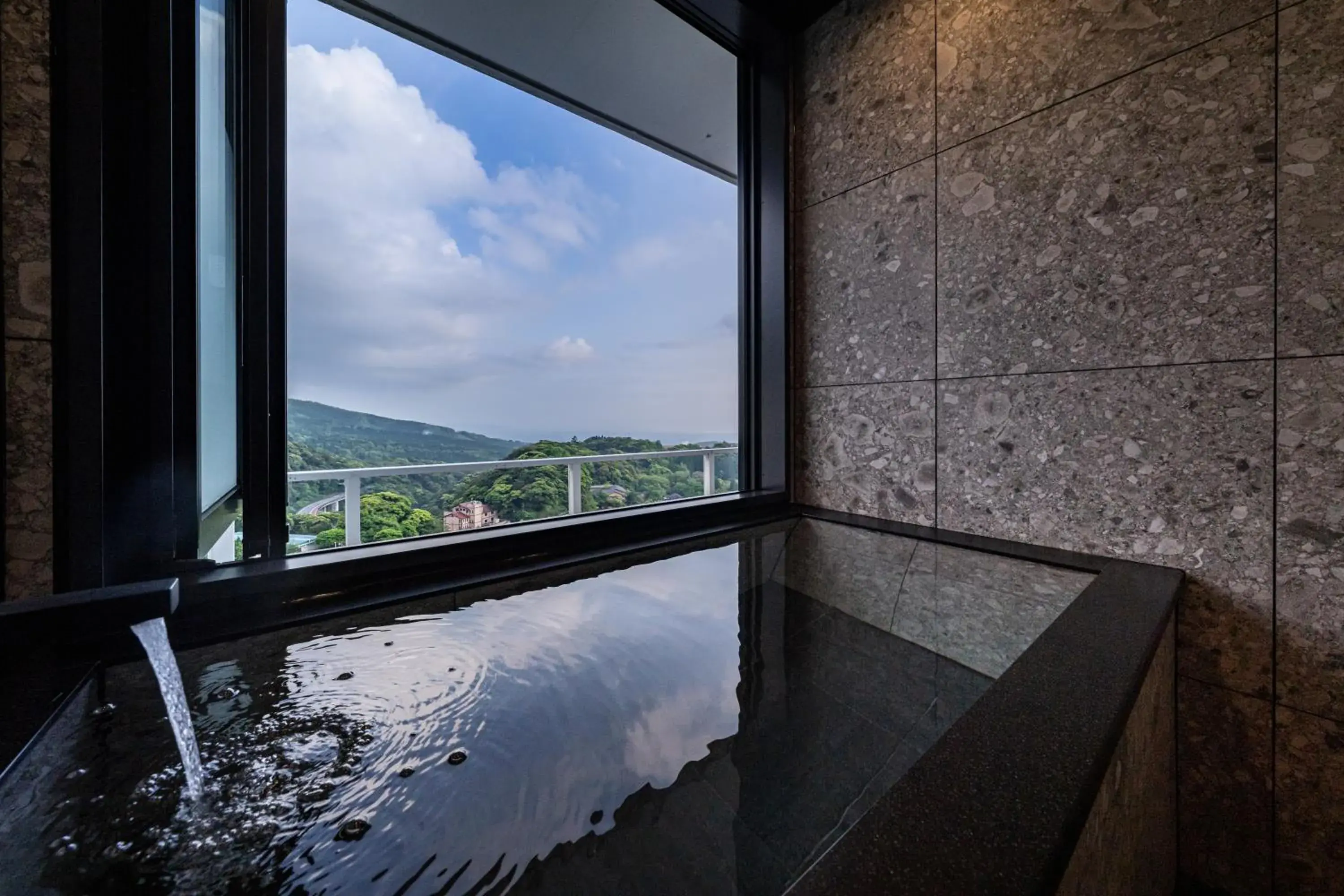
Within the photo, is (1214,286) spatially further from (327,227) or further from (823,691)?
(327,227)

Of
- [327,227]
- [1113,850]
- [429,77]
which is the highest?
[429,77]

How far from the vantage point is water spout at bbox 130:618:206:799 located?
0.63 meters

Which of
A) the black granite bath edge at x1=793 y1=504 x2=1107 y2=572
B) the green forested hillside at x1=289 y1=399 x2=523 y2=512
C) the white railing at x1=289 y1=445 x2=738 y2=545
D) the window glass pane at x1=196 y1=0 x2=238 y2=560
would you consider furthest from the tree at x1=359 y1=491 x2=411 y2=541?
the black granite bath edge at x1=793 y1=504 x2=1107 y2=572

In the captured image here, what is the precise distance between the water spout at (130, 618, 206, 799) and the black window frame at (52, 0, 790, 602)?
0.56ft

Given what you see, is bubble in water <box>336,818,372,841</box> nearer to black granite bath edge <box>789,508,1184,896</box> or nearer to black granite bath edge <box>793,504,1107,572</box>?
black granite bath edge <box>789,508,1184,896</box>

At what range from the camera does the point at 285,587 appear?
979 mm

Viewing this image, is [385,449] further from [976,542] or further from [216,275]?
[976,542]

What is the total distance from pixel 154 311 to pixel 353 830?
0.92 meters

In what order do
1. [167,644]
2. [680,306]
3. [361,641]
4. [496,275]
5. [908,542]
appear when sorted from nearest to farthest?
[167,644]
[361,641]
[908,542]
[496,275]
[680,306]

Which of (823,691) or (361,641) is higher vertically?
(361,641)

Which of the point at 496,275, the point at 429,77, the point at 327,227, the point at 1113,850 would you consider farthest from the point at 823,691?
the point at 496,275

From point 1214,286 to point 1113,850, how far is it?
3.59 ft

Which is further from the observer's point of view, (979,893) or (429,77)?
(429,77)

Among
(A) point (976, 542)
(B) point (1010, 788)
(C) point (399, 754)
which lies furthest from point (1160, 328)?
(C) point (399, 754)
